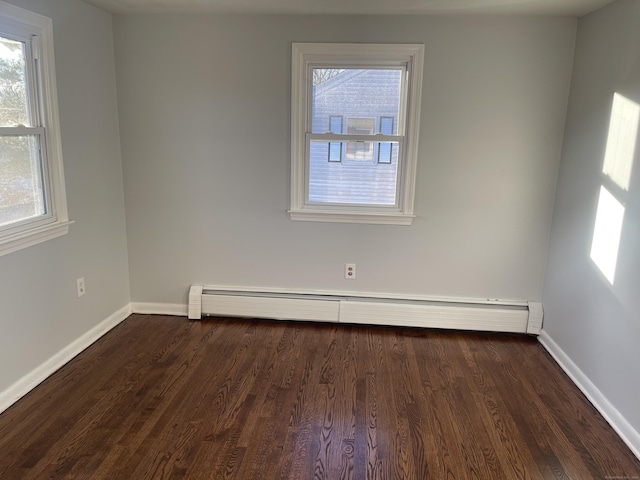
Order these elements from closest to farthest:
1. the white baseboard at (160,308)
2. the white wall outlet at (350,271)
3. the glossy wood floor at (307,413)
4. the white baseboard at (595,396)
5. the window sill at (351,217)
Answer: the glossy wood floor at (307,413) → the white baseboard at (595,396) → the window sill at (351,217) → the white wall outlet at (350,271) → the white baseboard at (160,308)

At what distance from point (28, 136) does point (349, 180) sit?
204 cm

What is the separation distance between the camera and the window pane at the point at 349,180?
135 inches

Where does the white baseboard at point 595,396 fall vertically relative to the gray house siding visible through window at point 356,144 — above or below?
below

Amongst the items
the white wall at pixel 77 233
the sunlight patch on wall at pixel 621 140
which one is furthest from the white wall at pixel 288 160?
the sunlight patch on wall at pixel 621 140

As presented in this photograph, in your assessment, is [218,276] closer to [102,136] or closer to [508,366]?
[102,136]

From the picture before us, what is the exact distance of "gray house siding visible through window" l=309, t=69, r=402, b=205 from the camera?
3.31 m

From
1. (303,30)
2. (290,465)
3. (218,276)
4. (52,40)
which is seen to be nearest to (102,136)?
(52,40)

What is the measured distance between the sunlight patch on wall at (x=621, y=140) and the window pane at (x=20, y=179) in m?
3.19

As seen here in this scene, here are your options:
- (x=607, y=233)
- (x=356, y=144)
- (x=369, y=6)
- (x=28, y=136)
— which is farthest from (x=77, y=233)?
(x=607, y=233)

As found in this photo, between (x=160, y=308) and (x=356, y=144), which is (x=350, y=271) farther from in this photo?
(x=160, y=308)

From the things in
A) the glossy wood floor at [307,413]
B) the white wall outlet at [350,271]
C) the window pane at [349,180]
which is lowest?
the glossy wood floor at [307,413]

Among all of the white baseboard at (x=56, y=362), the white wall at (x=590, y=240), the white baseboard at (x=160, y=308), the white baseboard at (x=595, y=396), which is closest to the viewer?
the white baseboard at (x=595, y=396)

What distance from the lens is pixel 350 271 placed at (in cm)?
358

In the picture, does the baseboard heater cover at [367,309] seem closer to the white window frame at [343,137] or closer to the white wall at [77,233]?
the white window frame at [343,137]
